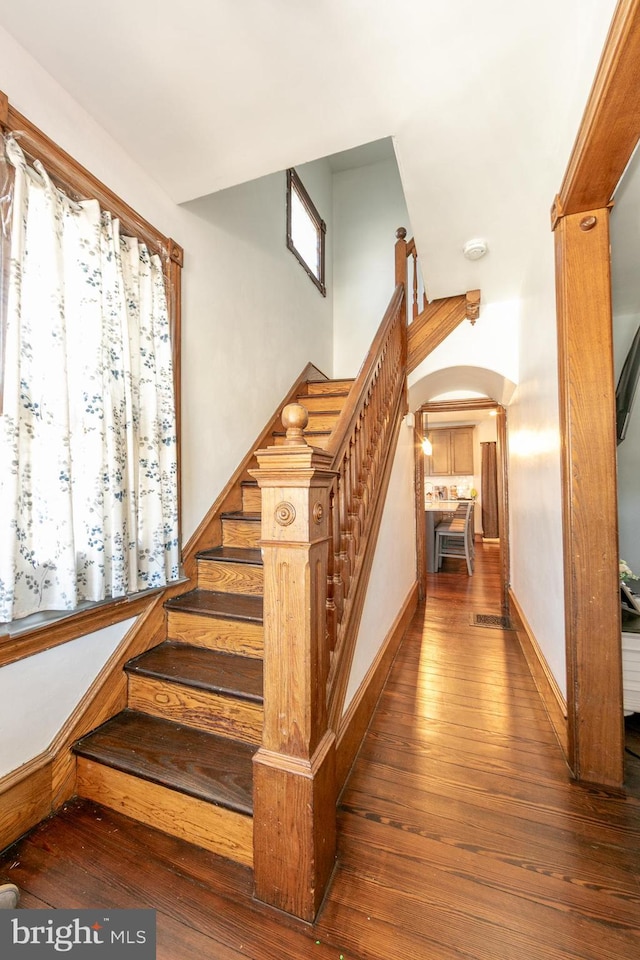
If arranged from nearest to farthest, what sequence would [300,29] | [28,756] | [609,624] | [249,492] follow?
[300,29], [28,756], [609,624], [249,492]

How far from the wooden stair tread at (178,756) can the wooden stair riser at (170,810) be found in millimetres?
28

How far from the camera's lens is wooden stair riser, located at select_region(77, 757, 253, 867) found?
1.14 meters

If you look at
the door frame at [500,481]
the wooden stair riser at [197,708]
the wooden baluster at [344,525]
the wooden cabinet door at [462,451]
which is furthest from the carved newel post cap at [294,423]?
the wooden cabinet door at [462,451]

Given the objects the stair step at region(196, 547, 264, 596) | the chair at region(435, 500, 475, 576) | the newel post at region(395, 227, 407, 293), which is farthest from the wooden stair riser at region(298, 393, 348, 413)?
the chair at region(435, 500, 475, 576)

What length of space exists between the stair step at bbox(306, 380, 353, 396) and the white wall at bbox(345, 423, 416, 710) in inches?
25.9

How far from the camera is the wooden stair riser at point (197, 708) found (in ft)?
4.56

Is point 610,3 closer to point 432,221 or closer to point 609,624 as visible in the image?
point 432,221

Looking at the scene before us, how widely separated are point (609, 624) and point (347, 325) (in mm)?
3817

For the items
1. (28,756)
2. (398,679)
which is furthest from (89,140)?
(398,679)

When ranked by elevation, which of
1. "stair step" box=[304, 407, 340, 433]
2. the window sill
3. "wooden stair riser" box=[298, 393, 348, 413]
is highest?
"wooden stair riser" box=[298, 393, 348, 413]

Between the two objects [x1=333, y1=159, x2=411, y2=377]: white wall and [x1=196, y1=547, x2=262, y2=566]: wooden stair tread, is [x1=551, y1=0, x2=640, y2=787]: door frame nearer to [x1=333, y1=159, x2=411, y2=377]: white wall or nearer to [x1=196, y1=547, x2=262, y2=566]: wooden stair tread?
[x1=196, y1=547, x2=262, y2=566]: wooden stair tread

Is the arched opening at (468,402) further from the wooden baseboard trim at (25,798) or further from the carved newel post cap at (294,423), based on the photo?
the wooden baseboard trim at (25,798)

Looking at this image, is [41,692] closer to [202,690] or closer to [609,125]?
[202,690]

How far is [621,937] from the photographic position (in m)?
0.95
